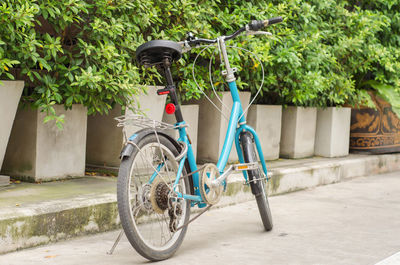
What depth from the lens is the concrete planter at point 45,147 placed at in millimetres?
4750

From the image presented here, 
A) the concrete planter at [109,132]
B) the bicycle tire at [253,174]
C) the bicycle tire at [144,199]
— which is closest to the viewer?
the bicycle tire at [144,199]

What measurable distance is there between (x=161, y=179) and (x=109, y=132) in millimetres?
1983

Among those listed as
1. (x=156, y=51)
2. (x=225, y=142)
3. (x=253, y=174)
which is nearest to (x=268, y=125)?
(x=253, y=174)

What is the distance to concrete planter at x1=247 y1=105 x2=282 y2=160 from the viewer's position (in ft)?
22.9

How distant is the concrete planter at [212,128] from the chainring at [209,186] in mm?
2507

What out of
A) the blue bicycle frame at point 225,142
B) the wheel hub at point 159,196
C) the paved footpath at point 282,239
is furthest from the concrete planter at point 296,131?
the wheel hub at point 159,196

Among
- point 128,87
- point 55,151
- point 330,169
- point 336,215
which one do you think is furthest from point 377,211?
point 55,151

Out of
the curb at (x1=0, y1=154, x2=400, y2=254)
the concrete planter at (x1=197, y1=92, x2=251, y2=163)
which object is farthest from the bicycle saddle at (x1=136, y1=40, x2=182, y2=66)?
the concrete planter at (x1=197, y1=92, x2=251, y2=163)

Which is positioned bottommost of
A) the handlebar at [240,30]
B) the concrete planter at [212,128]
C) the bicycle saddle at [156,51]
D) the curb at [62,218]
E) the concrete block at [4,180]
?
the curb at [62,218]

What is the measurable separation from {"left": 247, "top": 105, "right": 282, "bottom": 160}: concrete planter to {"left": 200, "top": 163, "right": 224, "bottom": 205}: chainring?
3.09m

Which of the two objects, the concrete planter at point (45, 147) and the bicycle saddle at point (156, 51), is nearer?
the bicycle saddle at point (156, 51)

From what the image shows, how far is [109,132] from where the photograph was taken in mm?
5484

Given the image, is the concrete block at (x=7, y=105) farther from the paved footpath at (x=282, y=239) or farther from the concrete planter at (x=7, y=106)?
the paved footpath at (x=282, y=239)

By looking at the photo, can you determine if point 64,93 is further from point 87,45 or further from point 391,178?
point 391,178
